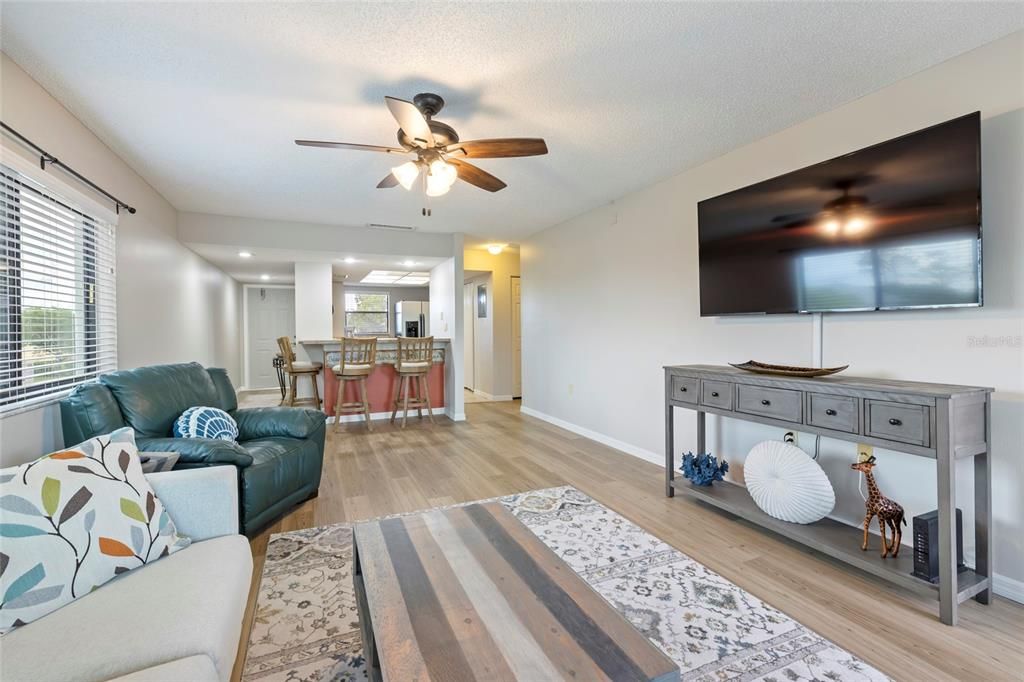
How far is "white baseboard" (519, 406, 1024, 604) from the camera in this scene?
6.38 ft

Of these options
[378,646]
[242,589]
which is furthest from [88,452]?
[378,646]

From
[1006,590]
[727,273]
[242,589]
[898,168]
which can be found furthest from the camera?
[727,273]

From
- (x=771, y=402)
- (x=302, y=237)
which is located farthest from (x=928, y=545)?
(x=302, y=237)

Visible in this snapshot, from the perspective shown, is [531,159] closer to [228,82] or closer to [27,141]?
[228,82]

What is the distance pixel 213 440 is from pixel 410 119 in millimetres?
1920

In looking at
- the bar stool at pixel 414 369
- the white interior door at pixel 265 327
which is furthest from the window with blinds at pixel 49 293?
the white interior door at pixel 265 327

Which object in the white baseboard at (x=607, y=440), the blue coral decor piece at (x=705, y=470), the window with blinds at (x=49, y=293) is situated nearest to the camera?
the window with blinds at (x=49, y=293)

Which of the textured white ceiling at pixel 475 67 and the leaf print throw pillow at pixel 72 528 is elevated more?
the textured white ceiling at pixel 475 67

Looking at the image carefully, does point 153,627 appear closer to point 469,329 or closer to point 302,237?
point 302,237

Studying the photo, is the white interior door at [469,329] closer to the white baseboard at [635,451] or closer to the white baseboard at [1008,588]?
the white baseboard at [635,451]

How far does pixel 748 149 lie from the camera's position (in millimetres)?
3096

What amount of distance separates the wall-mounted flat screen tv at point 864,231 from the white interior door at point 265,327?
846 centimetres

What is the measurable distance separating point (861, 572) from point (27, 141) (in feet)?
14.6

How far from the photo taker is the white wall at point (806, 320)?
1.97 metres
